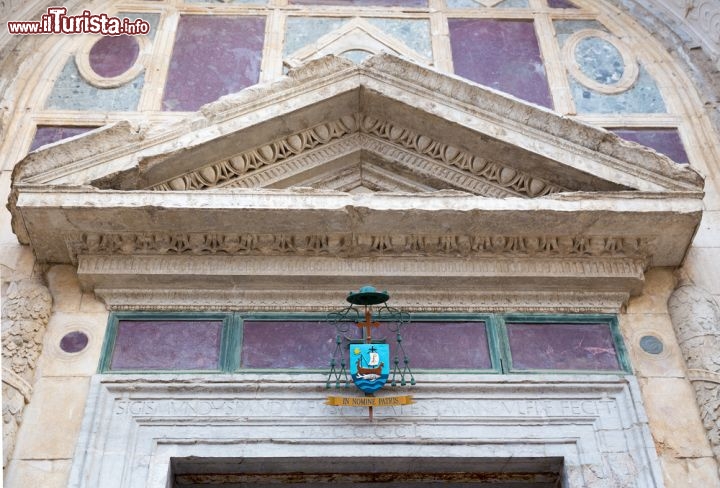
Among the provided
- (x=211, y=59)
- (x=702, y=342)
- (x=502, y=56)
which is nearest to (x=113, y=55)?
(x=211, y=59)

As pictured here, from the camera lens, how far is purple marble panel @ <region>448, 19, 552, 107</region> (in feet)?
24.8

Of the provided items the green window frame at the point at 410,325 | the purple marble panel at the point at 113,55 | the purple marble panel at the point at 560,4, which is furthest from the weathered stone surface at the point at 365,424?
the purple marble panel at the point at 560,4

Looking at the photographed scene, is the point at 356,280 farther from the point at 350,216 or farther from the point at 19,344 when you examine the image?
the point at 19,344

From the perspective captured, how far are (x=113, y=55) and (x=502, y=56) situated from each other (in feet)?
10.1

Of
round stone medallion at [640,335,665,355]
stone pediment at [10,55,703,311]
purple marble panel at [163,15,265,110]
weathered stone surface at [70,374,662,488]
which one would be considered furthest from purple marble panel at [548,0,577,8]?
weathered stone surface at [70,374,662,488]

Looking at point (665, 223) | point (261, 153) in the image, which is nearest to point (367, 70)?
point (261, 153)

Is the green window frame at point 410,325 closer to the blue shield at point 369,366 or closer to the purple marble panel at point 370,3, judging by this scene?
the blue shield at point 369,366

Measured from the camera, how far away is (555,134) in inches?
246

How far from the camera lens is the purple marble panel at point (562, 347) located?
5.76m

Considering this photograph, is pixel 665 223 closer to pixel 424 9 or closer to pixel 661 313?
pixel 661 313

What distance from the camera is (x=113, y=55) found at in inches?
303

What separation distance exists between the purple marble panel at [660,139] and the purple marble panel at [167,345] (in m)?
3.38

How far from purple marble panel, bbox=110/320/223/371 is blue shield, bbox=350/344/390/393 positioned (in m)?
0.82

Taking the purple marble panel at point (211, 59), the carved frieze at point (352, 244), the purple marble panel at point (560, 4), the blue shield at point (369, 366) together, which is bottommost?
the blue shield at point (369, 366)
